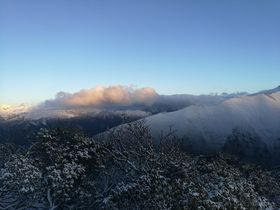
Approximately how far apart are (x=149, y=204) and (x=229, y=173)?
42.4 feet

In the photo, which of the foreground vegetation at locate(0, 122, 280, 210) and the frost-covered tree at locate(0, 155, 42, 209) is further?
the frost-covered tree at locate(0, 155, 42, 209)

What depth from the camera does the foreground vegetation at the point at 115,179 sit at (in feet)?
108

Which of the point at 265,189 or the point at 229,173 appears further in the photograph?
the point at 265,189

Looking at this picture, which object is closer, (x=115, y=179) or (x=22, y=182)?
(x=22, y=182)

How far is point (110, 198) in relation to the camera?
36.4 metres

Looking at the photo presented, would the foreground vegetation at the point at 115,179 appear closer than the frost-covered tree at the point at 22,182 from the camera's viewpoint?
Yes

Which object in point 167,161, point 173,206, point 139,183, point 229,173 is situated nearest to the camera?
point 173,206

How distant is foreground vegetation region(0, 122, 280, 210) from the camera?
32781 mm

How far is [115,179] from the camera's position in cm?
4622

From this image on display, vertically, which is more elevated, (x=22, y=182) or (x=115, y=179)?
(x=22, y=182)

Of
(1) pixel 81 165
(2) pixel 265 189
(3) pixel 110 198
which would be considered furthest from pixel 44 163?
(2) pixel 265 189

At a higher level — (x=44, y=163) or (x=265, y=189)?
(x=44, y=163)

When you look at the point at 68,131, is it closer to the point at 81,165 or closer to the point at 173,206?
the point at 81,165

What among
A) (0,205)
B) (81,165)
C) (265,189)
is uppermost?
(81,165)
